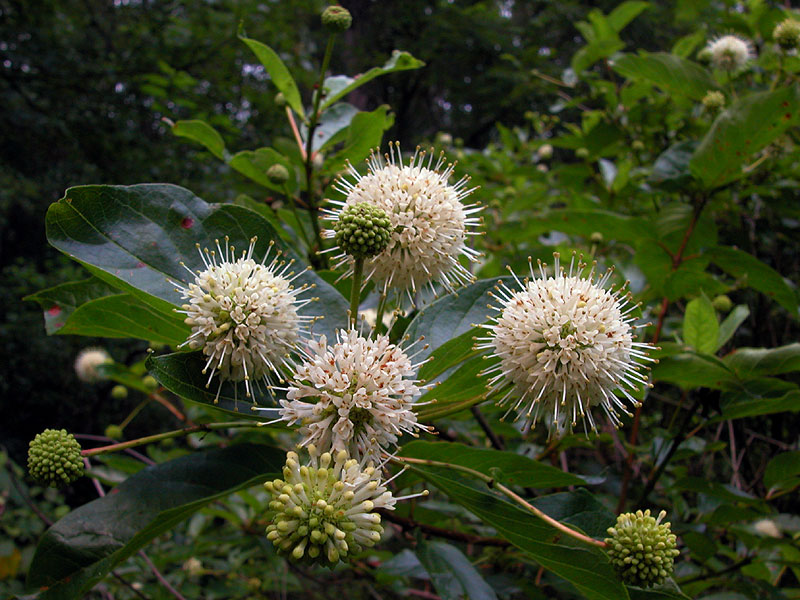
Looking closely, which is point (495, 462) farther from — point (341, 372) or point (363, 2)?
point (363, 2)

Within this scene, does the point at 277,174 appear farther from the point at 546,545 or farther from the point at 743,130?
the point at 743,130

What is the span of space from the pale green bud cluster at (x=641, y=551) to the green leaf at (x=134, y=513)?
806 millimetres

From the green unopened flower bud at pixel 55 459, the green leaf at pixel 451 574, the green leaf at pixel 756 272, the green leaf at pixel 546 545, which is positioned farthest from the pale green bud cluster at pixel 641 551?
the green leaf at pixel 756 272

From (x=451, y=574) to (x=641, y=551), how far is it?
0.57m

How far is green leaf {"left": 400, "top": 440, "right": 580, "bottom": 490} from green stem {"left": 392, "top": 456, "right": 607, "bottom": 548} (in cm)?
2

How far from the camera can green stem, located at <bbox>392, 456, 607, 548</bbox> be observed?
1.25m

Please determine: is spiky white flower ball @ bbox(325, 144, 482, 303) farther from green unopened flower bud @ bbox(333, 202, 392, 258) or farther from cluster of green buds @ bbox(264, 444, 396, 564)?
cluster of green buds @ bbox(264, 444, 396, 564)

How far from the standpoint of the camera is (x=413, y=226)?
60.6 inches

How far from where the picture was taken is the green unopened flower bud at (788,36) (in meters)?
2.89

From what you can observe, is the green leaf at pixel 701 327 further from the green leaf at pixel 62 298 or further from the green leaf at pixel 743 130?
the green leaf at pixel 62 298

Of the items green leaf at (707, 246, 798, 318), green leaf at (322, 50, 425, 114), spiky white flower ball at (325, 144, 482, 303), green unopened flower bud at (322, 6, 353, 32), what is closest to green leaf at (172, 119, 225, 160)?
green leaf at (322, 50, 425, 114)

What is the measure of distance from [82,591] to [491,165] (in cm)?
416

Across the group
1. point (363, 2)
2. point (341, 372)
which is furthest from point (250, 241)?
point (363, 2)

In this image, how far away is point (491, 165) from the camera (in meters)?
4.82
